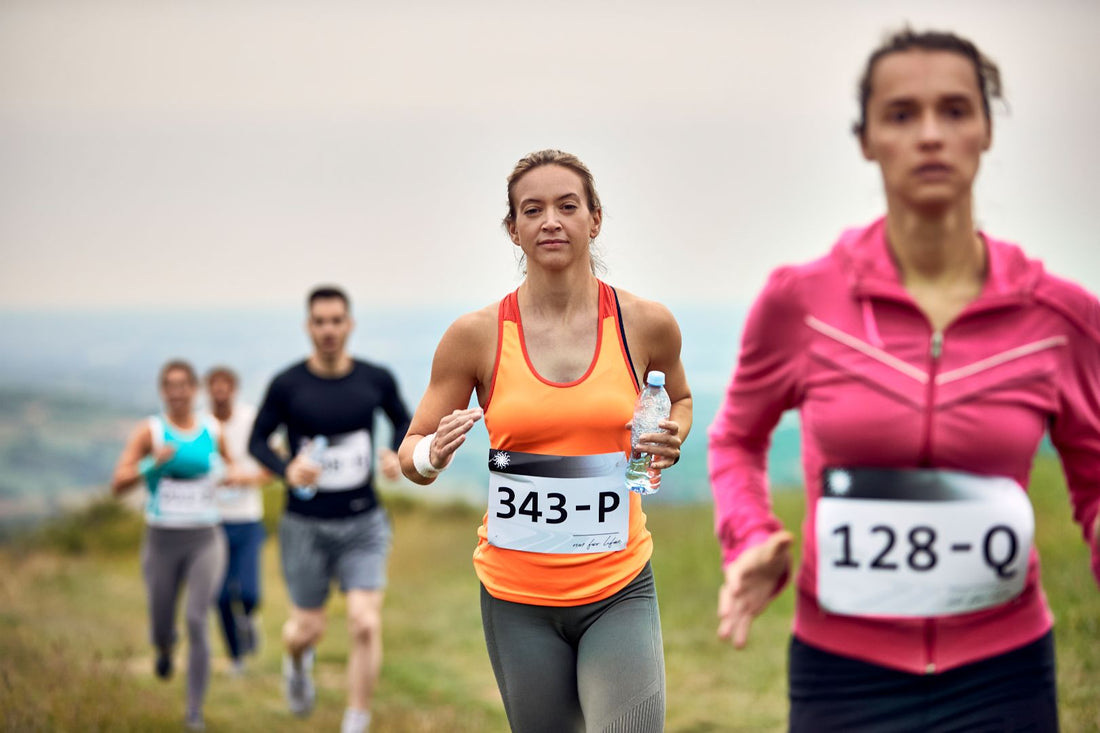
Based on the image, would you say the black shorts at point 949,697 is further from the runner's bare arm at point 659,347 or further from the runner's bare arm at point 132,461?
the runner's bare arm at point 132,461

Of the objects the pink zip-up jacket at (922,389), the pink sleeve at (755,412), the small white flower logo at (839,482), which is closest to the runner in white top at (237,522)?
the pink sleeve at (755,412)

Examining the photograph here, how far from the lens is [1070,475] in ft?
9.81

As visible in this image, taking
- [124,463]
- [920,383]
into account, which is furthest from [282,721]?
[920,383]

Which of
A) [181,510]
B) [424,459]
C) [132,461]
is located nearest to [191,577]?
[181,510]

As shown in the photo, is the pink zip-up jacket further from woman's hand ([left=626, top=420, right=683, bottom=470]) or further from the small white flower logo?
woman's hand ([left=626, top=420, right=683, bottom=470])

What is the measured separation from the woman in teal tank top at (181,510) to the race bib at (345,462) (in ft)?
4.57

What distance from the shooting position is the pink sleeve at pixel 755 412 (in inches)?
116

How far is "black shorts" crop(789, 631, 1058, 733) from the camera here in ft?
9.36

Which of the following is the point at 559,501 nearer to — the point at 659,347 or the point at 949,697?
the point at 659,347

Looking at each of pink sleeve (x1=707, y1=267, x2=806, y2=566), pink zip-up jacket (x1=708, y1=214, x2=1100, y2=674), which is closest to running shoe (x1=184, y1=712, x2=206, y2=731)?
pink sleeve (x1=707, y1=267, x2=806, y2=566)

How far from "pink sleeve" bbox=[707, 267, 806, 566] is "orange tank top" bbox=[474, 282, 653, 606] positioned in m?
0.80

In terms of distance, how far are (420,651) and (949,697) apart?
896cm

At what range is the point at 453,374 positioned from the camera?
412 centimetres

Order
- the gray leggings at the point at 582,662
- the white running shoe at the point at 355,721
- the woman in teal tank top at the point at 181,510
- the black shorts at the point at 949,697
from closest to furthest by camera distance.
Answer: the black shorts at the point at 949,697 < the gray leggings at the point at 582,662 < the white running shoe at the point at 355,721 < the woman in teal tank top at the point at 181,510
